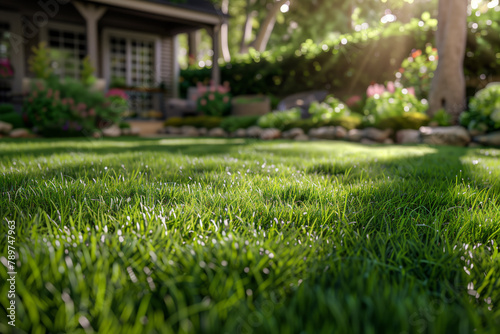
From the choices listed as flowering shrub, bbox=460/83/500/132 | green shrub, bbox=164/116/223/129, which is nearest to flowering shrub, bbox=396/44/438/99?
flowering shrub, bbox=460/83/500/132

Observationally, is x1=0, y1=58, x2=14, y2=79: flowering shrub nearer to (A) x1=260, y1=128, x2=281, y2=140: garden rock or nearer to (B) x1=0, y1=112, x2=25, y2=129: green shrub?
(B) x1=0, y1=112, x2=25, y2=129: green shrub

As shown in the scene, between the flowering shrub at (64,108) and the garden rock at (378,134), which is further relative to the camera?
the flowering shrub at (64,108)

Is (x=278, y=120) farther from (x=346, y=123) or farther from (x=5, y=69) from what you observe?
(x=5, y=69)

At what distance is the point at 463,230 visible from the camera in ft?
4.91

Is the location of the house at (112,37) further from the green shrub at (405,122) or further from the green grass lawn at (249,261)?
the green grass lawn at (249,261)

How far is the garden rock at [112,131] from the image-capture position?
8.64 meters

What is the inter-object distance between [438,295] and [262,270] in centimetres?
49

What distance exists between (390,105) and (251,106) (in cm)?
487

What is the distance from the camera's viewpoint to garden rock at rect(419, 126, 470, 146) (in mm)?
6238

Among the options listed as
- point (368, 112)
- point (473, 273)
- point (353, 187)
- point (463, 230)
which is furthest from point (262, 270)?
point (368, 112)

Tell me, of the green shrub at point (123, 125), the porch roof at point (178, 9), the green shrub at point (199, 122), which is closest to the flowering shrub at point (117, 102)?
the green shrub at point (123, 125)

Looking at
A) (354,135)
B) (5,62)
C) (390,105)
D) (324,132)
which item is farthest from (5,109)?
(390,105)

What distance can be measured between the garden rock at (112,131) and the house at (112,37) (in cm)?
188

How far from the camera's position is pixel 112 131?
29.0ft
